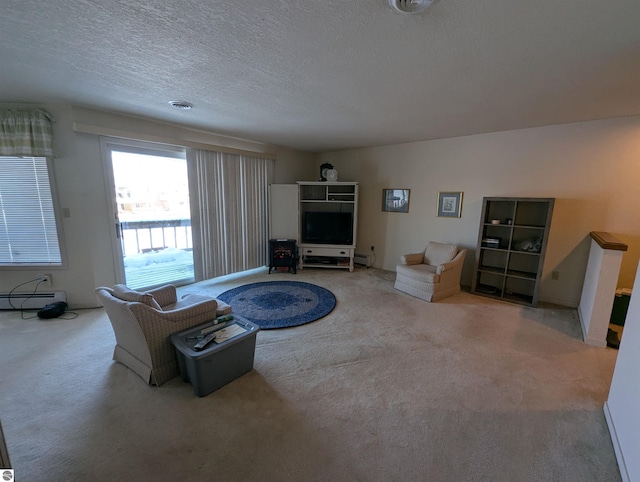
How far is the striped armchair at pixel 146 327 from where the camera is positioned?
183 cm

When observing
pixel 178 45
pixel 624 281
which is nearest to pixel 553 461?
pixel 624 281

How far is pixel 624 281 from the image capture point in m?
3.07

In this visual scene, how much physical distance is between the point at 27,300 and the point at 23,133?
188 cm

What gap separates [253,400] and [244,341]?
404mm

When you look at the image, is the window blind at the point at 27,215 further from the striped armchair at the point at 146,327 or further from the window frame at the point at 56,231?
the striped armchair at the point at 146,327

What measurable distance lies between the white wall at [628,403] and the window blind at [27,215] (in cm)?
503

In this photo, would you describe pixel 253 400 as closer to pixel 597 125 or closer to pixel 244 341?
pixel 244 341

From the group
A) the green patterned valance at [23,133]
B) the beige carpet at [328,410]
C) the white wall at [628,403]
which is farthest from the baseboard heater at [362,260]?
the green patterned valance at [23,133]

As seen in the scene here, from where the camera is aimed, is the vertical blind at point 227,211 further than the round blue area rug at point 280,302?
Yes

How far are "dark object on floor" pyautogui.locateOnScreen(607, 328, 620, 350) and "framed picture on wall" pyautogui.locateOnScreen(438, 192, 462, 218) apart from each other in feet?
6.96

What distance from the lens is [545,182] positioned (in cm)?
343

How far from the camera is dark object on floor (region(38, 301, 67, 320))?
2873 mm

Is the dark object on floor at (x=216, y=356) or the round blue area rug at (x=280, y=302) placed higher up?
the dark object on floor at (x=216, y=356)

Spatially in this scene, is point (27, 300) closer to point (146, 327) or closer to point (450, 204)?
point (146, 327)
